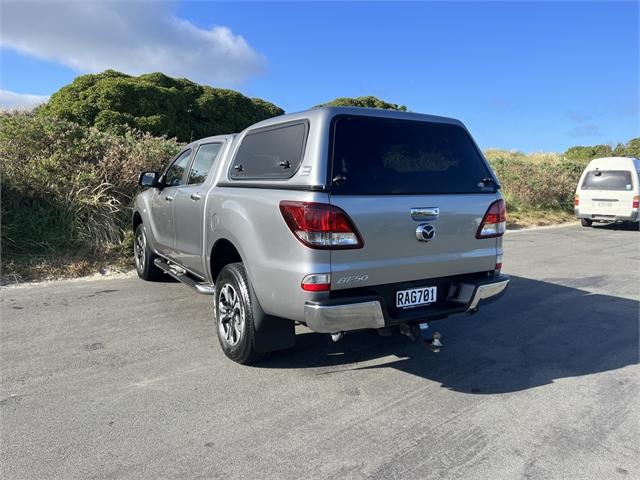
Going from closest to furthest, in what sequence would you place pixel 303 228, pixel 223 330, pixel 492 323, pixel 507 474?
1. pixel 507 474
2. pixel 303 228
3. pixel 223 330
4. pixel 492 323

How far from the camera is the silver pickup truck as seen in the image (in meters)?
3.26

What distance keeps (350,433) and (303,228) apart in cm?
131

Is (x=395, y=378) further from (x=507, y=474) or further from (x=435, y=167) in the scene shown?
(x=435, y=167)

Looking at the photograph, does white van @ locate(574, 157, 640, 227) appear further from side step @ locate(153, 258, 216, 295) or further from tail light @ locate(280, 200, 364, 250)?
tail light @ locate(280, 200, 364, 250)

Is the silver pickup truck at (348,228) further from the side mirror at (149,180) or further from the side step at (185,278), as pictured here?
the side mirror at (149,180)

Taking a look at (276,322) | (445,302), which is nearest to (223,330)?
(276,322)

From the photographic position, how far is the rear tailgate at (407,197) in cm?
335

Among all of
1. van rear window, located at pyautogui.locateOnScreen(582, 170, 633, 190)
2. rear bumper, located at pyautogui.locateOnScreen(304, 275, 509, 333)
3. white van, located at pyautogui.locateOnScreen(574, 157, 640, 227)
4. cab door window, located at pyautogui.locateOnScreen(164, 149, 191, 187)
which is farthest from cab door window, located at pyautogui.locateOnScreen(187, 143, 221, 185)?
van rear window, located at pyautogui.locateOnScreen(582, 170, 633, 190)

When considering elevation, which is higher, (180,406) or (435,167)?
(435,167)

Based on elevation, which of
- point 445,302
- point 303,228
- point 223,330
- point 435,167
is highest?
point 435,167

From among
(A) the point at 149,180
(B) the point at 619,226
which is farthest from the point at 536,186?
(A) the point at 149,180

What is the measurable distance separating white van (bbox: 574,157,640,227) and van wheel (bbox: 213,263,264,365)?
45.0ft

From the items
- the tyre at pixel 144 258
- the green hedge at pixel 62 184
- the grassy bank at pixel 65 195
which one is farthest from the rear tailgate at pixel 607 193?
the tyre at pixel 144 258

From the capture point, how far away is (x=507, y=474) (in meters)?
2.64
